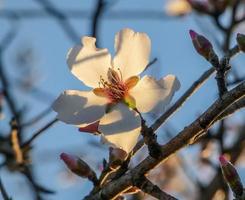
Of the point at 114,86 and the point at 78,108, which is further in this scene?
the point at 114,86

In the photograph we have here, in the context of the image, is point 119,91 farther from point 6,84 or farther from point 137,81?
point 6,84

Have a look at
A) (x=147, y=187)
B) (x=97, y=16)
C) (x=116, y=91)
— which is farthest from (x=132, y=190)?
(x=97, y=16)

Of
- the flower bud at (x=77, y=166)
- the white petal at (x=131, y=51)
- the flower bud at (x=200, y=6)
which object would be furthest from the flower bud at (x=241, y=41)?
the flower bud at (x=200, y=6)

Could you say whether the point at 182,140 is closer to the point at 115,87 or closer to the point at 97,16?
the point at 115,87

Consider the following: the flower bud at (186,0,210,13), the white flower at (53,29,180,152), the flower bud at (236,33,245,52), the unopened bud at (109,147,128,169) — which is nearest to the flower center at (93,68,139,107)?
the white flower at (53,29,180,152)

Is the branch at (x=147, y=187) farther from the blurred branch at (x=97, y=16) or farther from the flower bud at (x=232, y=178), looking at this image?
the blurred branch at (x=97, y=16)

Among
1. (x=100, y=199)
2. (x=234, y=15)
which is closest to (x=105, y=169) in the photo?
(x=100, y=199)
